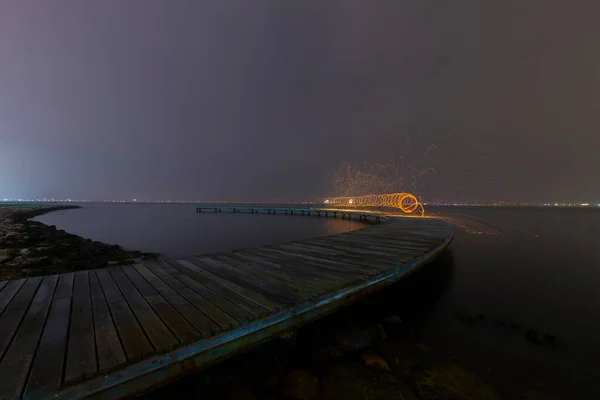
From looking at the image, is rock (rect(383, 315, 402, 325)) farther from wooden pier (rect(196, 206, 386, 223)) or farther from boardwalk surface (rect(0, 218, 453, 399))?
wooden pier (rect(196, 206, 386, 223))

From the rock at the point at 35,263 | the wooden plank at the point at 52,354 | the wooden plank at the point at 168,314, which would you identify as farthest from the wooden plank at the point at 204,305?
Result: the rock at the point at 35,263

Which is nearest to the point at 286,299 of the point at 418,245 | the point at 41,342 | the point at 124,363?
the point at 124,363

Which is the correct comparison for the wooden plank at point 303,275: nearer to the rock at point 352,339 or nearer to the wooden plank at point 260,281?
the wooden plank at point 260,281

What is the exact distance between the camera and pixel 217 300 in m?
3.73

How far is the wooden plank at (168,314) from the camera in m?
2.76

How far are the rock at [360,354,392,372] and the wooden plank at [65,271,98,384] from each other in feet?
12.1

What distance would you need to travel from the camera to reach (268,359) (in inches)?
158

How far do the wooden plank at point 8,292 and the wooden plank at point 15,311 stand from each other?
0.04 metres

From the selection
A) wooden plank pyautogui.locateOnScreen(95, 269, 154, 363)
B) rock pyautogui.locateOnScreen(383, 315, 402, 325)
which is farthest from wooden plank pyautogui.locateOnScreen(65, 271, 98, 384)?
rock pyautogui.locateOnScreen(383, 315, 402, 325)

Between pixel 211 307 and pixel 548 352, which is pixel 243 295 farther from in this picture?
pixel 548 352

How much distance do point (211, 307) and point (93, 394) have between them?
1.52 meters

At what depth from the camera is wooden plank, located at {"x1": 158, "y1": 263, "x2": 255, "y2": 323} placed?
3.22 metres

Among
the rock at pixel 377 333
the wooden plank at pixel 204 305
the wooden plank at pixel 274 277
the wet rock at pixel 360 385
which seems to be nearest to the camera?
the wooden plank at pixel 204 305

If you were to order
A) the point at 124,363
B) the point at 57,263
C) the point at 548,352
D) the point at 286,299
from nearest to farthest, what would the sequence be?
the point at 124,363
the point at 286,299
the point at 548,352
the point at 57,263
